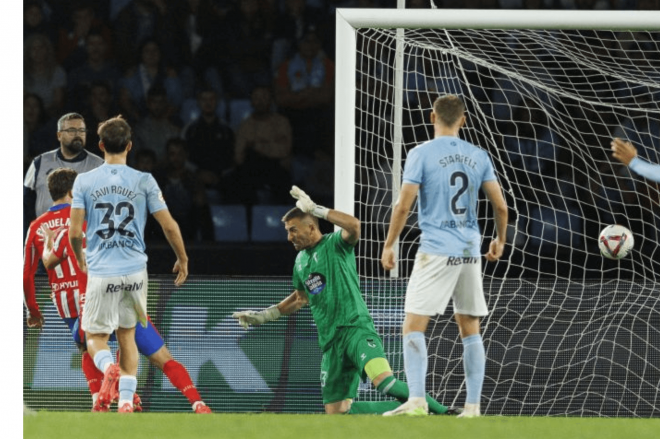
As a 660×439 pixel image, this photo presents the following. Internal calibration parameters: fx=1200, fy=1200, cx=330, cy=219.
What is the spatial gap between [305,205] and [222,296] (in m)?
2.01

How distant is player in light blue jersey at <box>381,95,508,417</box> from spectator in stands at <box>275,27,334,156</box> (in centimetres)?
511

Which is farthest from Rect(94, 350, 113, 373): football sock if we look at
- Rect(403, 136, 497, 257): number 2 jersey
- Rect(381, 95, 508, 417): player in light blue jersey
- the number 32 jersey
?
Rect(403, 136, 497, 257): number 2 jersey

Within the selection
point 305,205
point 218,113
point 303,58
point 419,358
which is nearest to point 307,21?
point 303,58

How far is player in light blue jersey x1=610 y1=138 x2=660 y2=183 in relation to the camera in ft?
21.9

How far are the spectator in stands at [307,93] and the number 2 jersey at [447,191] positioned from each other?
510 centimetres

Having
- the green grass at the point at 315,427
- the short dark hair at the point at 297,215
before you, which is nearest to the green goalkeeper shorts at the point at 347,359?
the short dark hair at the point at 297,215

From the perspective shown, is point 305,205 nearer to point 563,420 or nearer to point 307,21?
point 563,420

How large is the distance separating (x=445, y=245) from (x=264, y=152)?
518 cm

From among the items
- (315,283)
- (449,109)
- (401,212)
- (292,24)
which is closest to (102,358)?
(315,283)

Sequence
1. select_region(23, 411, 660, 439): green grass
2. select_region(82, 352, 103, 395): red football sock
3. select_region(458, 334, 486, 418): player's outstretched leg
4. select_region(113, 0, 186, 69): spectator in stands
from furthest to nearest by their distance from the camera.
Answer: select_region(113, 0, 186, 69): spectator in stands, select_region(82, 352, 103, 395): red football sock, select_region(458, 334, 486, 418): player's outstretched leg, select_region(23, 411, 660, 439): green grass

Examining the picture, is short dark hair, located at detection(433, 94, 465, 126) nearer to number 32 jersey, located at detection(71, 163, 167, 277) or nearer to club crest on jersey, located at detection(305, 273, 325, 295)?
club crest on jersey, located at detection(305, 273, 325, 295)

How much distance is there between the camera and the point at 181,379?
7.67m

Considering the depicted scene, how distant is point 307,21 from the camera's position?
1159 centimetres

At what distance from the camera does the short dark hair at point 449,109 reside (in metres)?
6.01
